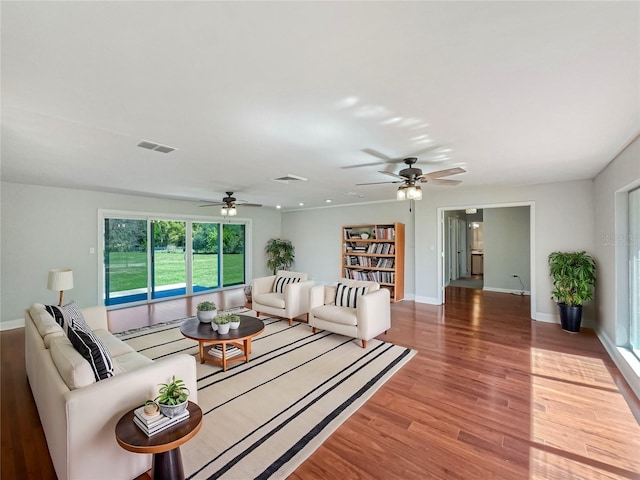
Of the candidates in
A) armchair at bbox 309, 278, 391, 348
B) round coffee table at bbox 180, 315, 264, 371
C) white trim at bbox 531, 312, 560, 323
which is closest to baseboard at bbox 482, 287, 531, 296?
white trim at bbox 531, 312, 560, 323

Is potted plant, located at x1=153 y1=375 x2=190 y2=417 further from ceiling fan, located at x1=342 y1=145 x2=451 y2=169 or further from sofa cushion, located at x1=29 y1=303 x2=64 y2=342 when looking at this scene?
ceiling fan, located at x1=342 y1=145 x2=451 y2=169

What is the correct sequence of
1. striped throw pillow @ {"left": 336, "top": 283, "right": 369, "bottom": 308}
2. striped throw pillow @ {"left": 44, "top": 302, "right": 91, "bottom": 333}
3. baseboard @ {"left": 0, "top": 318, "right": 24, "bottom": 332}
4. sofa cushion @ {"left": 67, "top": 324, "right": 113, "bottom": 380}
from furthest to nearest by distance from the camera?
baseboard @ {"left": 0, "top": 318, "right": 24, "bottom": 332} → striped throw pillow @ {"left": 336, "top": 283, "right": 369, "bottom": 308} → striped throw pillow @ {"left": 44, "top": 302, "right": 91, "bottom": 333} → sofa cushion @ {"left": 67, "top": 324, "right": 113, "bottom": 380}

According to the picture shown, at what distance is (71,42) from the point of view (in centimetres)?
142

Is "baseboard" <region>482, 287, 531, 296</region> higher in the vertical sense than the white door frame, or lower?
lower

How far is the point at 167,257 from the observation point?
7.23 metres

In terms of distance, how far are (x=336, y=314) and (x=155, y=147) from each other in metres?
3.01

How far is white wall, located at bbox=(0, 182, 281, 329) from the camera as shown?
4926 millimetres

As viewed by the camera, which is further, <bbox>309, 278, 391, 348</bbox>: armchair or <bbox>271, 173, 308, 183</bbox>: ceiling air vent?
<bbox>271, 173, 308, 183</bbox>: ceiling air vent

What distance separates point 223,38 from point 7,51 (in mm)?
1120

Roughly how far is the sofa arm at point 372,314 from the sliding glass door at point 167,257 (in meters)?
5.36

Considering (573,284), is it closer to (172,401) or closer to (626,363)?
(626,363)

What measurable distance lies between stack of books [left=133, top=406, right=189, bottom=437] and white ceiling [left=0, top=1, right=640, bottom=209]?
196 cm

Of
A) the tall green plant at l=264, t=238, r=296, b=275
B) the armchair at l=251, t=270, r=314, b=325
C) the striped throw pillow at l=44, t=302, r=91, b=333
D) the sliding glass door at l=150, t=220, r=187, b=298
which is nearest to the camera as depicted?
the striped throw pillow at l=44, t=302, r=91, b=333

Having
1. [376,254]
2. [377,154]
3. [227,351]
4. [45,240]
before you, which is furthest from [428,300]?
[45,240]
